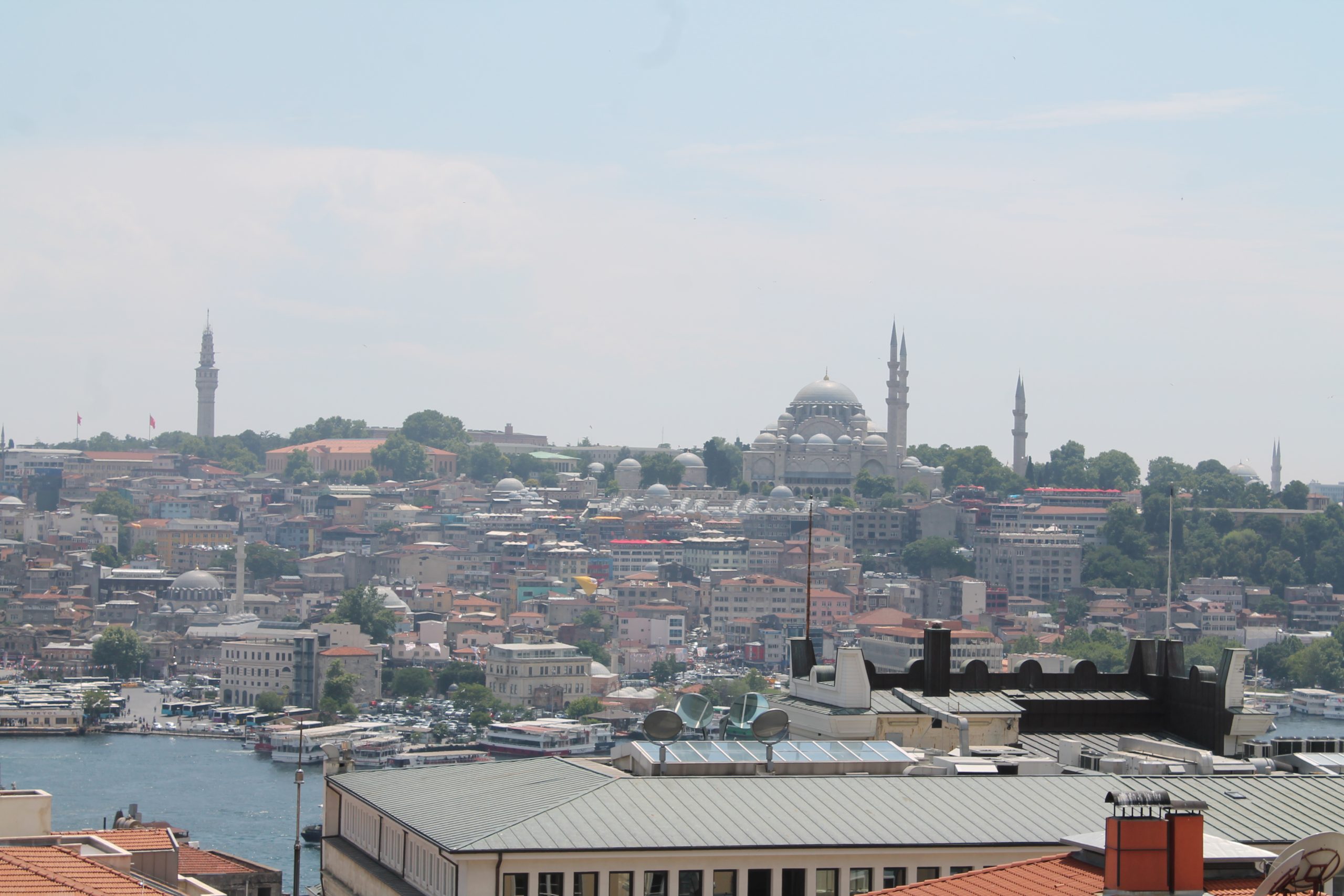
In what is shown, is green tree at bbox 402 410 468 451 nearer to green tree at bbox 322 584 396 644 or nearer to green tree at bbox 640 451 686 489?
green tree at bbox 640 451 686 489

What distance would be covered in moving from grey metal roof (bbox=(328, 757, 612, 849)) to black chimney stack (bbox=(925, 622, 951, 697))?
108 inches

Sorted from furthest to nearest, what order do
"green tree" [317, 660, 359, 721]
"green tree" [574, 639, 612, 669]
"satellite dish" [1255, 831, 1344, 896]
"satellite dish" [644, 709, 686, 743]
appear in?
"green tree" [574, 639, 612, 669] → "green tree" [317, 660, 359, 721] → "satellite dish" [644, 709, 686, 743] → "satellite dish" [1255, 831, 1344, 896]

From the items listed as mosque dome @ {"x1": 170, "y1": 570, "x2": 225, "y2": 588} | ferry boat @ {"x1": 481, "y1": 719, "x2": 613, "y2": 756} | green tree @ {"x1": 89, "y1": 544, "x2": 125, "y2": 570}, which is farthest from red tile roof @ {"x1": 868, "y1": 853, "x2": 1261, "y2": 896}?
green tree @ {"x1": 89, "y1": 544, "x2": 125, "y2": 570}

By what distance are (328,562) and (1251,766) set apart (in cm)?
7051

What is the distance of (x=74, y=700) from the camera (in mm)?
55594

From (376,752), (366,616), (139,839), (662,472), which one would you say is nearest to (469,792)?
(139,839)

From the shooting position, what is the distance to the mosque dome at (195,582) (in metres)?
72.4

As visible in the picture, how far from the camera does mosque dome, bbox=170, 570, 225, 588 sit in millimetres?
72438

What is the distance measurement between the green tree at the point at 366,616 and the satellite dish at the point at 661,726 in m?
55.4

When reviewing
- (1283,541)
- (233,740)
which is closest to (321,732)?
(233,740)

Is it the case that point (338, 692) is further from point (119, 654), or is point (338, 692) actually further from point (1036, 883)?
point (1036, 883)

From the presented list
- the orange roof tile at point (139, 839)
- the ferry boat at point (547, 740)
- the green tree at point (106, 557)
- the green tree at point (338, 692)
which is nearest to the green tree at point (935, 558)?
the green tree at point (338, 692)

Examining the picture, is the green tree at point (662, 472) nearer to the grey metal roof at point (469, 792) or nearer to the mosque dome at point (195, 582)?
the mosque dome at point (195, 582)

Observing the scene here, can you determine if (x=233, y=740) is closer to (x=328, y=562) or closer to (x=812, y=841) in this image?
(x=328, y=562)
